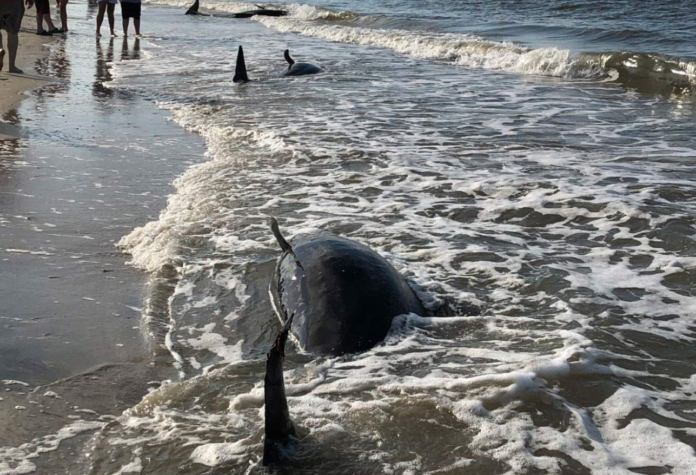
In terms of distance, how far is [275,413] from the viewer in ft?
8.40

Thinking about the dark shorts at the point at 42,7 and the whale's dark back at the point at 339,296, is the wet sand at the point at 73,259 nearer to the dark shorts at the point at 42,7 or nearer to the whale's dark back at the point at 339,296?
the whale's dark back at the point at 339,296

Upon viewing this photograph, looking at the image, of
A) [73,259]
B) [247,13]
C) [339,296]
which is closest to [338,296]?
[339,296]

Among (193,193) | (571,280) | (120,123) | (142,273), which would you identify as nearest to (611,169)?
(571,280)

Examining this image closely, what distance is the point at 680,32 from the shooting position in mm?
17953

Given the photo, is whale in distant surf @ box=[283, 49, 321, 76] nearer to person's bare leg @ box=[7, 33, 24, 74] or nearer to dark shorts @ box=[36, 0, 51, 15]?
person's bare leg @ box=[7, 33, 24, 74]

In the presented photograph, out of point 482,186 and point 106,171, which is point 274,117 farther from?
point 482,186

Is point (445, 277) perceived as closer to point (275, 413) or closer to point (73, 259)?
point (275, 413)

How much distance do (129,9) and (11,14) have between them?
7684 mm

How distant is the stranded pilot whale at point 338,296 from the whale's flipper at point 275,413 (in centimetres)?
52

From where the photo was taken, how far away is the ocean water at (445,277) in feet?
9.20

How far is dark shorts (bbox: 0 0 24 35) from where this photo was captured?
1134 cm

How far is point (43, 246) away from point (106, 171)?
192 cm

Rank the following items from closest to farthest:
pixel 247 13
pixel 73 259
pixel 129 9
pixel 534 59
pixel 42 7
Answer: pixel 73 259 < pixel 534 59 < pixel 42 7 < pixel 129 9 < pixel 247 13

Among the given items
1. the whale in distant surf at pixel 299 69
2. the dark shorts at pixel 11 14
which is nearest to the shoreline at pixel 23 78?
the dark shorts at pixel 11 14
